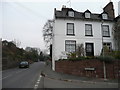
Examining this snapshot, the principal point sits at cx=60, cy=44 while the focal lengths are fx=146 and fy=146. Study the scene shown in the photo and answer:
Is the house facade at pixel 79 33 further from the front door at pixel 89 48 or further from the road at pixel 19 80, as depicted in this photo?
the road at pixel 19 80

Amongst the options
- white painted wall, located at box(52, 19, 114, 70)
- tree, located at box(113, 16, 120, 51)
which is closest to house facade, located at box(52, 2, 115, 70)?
white painted wall, located at box(52, 19, 114, 70)

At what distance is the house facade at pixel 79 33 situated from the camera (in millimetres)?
22375

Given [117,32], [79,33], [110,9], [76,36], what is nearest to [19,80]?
[76,36]

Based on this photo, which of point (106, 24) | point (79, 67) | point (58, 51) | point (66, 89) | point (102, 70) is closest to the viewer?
point (66, 89)

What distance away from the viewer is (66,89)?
8.94 metres

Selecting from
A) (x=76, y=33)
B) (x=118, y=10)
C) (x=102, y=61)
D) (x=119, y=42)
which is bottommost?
(x=102, y=61)

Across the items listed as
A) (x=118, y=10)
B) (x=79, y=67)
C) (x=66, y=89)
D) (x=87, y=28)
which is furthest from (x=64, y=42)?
(x=66, y=89)

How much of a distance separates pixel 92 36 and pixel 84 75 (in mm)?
9581

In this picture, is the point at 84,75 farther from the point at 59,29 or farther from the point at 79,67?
the point at 59,29

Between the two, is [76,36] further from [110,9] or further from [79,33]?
[110,9]

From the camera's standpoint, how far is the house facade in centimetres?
2238

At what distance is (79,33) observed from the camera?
23000mm

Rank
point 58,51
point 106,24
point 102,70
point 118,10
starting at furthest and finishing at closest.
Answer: point 118,10
point 106,24
point 58,51
point 102,70

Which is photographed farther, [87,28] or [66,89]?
[87,28]
